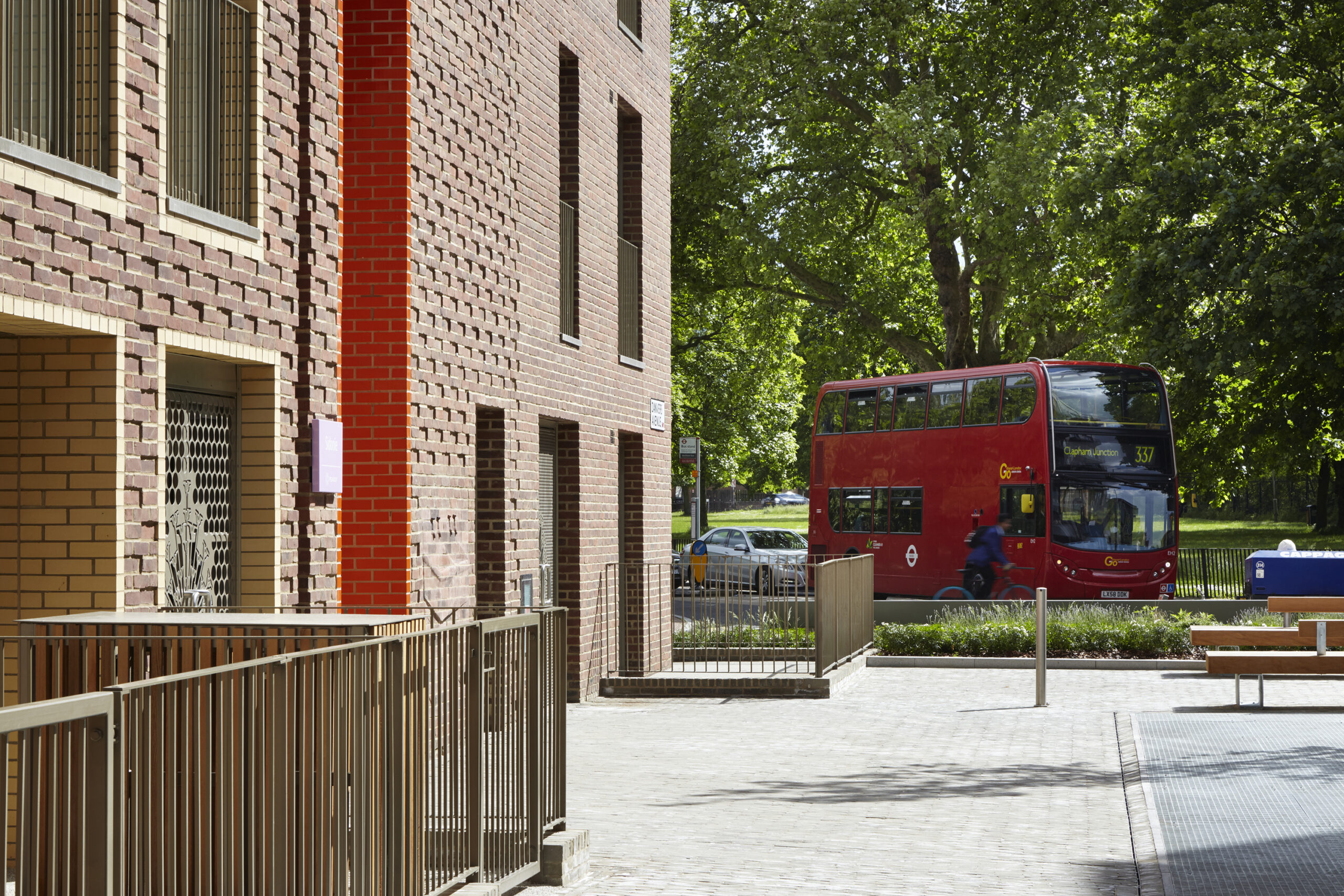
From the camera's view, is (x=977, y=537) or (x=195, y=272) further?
(x=977, y=537)

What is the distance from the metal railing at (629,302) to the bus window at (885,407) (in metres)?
11.2

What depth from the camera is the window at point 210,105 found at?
8242 millimetres

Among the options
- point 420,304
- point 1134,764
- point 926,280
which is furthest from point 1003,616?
point 926,280

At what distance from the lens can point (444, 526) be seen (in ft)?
38.4

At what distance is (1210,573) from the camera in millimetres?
30969

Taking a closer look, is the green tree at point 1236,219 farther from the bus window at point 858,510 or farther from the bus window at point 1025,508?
the bus window at point 858,510

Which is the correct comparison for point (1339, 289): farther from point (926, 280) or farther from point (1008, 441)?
point (926, 280)

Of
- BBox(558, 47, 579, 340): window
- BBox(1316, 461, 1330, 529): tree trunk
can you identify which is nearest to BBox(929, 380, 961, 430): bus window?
BBox(558, 47, 579, 340): window

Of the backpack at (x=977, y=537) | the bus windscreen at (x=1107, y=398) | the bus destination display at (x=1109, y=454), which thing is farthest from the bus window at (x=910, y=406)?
the bus destination display at (x=1109, y=454)

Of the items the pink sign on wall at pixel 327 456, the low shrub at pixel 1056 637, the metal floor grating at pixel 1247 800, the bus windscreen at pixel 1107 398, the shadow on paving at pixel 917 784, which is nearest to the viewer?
the metal floor grating at pixel 1247 800

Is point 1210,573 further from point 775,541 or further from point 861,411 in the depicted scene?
point 775,541

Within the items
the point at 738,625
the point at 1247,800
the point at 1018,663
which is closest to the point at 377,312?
the point at 1247,800

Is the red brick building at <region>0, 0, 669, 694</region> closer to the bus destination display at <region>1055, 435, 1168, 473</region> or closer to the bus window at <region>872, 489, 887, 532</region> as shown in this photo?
the bus destination display at <region>1055, 435, 1168, 473</region>

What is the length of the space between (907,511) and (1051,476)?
382cm
